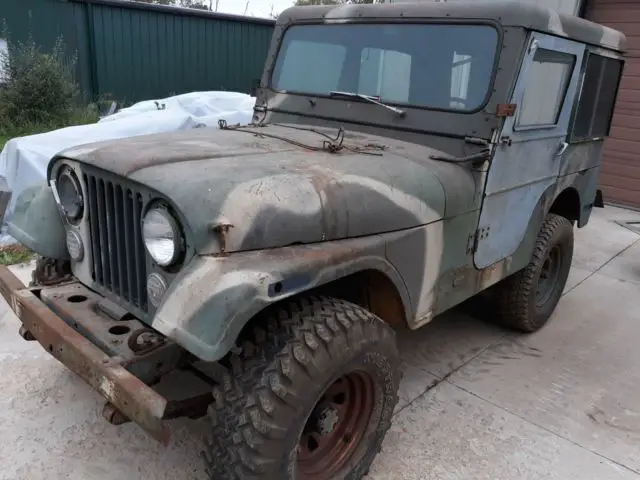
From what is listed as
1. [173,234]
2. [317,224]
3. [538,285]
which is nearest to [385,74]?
[317,224]

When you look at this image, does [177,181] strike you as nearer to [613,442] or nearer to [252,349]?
[252,349]

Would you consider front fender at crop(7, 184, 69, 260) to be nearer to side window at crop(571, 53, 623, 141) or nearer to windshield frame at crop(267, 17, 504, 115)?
windshield frame at crop(267, 17, 504, 115)

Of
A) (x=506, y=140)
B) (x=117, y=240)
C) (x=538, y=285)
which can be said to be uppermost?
(x=506, y=140)

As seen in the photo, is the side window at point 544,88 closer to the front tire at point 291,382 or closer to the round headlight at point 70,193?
the front tire at point 291,382

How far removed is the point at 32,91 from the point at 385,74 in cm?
667

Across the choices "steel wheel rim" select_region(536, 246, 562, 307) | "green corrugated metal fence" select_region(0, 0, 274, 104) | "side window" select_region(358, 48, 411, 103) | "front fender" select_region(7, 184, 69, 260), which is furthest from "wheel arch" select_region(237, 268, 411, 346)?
"green corrugated metal fence" select_region(0, 0, 274, 104)

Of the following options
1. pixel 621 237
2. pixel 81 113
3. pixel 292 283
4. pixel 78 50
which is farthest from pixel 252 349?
pixel 78 50

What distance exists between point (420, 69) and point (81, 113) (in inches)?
277

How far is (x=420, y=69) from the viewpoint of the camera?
3.21m

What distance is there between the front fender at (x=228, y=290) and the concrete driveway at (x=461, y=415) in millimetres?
1038

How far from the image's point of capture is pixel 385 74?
10.9ft

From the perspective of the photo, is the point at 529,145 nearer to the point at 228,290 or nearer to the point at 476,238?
the point at 476,238

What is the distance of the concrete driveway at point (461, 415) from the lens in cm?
280

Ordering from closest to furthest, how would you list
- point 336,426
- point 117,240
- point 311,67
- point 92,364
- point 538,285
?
point 92,364
point 117,240
point 336,426
point 311,67
point 538,285
